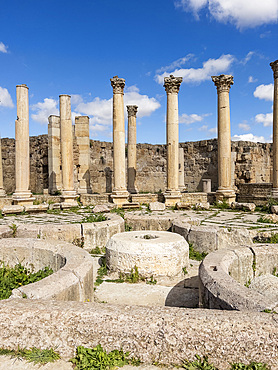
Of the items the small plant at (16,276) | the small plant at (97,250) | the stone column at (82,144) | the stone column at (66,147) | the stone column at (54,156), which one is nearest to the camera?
the small plant at (16,276)

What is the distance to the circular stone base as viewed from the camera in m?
5.30

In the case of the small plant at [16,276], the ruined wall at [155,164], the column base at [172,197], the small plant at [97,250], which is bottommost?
the small plant at [97,250]

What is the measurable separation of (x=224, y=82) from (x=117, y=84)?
17.7ft

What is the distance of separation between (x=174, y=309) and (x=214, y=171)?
65.2 ft

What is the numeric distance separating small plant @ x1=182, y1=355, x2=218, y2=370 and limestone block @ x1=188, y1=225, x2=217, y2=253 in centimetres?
454

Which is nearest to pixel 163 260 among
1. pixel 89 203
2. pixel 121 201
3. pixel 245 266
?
pixel 245 266

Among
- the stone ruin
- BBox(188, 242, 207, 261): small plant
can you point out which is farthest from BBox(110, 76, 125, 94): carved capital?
BBox(188, 242, 207, 261): small plant

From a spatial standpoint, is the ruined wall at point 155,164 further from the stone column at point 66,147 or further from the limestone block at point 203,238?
the limestone block at point 203,238

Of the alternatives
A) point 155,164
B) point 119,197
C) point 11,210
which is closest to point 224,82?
point 119,197

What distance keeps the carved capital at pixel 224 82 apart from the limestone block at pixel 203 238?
1002cm

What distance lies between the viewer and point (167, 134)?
49.0ft

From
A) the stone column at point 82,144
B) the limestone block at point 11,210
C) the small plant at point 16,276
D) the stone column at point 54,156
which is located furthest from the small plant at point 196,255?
the stone column at point 54,156

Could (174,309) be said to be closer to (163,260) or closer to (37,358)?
(37,358)

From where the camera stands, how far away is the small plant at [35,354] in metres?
2.60
